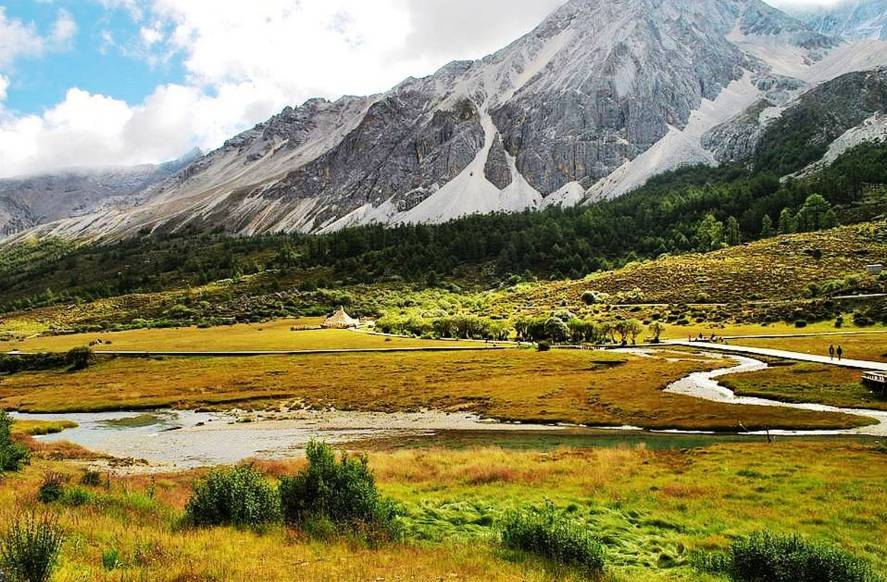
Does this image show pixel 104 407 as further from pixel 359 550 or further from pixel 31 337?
pixel 31 337

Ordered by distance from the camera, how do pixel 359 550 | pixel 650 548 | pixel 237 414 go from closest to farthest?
pixel 359 550 → pixel 650 548 → pixel 237 414

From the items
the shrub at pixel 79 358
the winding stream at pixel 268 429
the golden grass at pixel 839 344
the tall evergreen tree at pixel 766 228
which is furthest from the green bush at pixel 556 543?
the tall evergreen tree at pixel 766 228

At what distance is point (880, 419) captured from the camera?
130 feet

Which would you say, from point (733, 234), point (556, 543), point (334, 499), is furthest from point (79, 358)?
point (733, 234)

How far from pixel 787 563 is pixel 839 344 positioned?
230ft

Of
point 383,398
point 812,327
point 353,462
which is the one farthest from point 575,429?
point 812,327

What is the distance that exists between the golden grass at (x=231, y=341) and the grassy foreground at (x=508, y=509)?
75.6 meters

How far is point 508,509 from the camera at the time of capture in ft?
75.3

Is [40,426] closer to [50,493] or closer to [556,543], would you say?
[50,493]

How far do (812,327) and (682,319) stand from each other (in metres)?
27.5

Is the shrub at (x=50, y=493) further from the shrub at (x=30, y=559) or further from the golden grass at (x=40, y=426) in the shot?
the golden grass at (x=40, y=426)

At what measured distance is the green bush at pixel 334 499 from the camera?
683 inches

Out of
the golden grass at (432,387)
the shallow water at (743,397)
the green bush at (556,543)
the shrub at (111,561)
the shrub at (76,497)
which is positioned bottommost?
the golden grass at (432,387)

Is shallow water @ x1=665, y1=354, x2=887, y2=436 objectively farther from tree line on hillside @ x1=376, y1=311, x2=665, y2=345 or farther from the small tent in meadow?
the small tent in meadow
